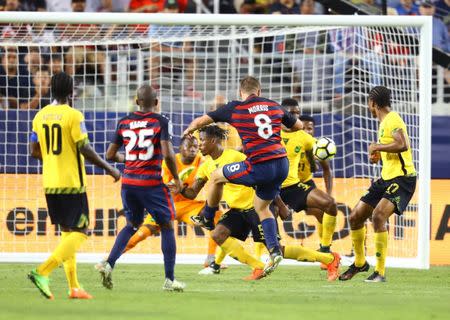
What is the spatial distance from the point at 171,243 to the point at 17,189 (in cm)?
561

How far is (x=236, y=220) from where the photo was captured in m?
12.2

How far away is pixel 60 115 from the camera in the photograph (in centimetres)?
937

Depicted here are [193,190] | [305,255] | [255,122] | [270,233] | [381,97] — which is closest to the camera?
[255,122]

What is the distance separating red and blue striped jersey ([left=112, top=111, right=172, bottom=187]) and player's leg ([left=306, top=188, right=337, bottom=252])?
11.5 feet

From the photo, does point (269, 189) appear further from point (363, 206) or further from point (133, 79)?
point (133, 79)

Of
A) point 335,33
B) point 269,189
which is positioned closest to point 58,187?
point 269,189

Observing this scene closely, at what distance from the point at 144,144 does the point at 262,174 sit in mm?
1423

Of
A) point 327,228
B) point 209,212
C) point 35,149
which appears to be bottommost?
point 327,228


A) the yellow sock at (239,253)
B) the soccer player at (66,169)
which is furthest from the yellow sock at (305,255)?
the soccer player at (66,169)

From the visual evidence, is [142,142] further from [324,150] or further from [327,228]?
[327,228]

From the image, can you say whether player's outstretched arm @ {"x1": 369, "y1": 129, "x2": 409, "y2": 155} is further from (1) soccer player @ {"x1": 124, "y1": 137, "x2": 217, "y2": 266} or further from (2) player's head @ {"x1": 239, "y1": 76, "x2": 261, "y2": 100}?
(1) soccer player @ {"x1": 124, "y1": 137, "x2": 217, "y2": 266}

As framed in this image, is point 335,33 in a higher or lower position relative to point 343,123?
higher

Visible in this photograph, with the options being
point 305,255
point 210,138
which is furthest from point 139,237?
point 305,255

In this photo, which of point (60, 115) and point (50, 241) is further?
A: point (50, 241)
